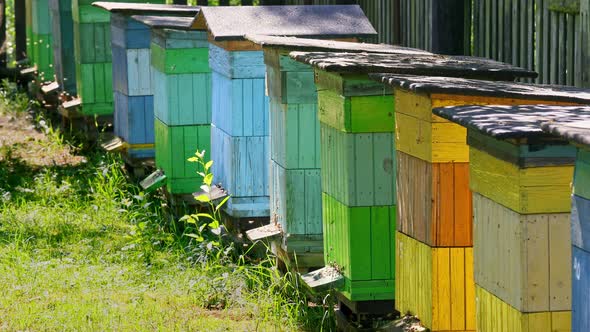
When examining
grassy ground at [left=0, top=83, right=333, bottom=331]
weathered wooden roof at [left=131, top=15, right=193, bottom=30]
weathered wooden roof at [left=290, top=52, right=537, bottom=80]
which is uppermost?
weathered wooden roof at [left=131, top=15, right=193, bottom=30]

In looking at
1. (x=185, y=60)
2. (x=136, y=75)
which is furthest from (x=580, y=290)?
(x=136, y=75)

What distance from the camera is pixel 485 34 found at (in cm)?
762

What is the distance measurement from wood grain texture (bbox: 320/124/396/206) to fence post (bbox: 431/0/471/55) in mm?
2045

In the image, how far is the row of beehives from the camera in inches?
151

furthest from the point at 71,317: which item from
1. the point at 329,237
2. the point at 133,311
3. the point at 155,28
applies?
the point at 155,28

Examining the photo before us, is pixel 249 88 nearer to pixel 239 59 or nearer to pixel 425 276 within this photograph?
pixel 239 59

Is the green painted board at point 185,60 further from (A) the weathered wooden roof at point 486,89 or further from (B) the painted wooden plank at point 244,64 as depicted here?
(A) the weathered wooden roof at point 486,89

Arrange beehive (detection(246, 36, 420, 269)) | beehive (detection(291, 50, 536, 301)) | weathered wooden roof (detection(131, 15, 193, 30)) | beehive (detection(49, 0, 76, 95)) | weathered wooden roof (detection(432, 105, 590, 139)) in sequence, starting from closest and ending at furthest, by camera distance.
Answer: weathered wooden roof (detection(432, 105, 590, 139)) → beehive (detection(291, 50, 536, 301)) → beehive (detection(246, 36, 420, 269)) → weathered wooden roof (detection(131, 15, 193, 30)) → beehive (detection(49, 0, 76, 95))

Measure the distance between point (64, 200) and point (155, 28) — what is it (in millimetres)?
1493

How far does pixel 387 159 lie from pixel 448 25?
83.8 inches

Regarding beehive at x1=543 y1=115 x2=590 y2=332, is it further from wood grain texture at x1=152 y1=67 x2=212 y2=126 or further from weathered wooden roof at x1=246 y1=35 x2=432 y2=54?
wood grain texture at x1=152 y1=67 x2=212 y2=126

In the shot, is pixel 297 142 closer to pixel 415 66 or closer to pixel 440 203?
pixel 415 66

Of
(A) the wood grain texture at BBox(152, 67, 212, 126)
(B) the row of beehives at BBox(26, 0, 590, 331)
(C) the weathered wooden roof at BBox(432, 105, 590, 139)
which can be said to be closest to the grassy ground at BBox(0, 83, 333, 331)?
(B) the row of beehives at BBox(26, 0, 590, 331)

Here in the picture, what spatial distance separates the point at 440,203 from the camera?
4.64 metres
